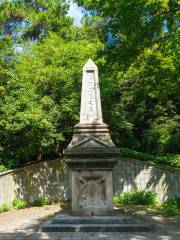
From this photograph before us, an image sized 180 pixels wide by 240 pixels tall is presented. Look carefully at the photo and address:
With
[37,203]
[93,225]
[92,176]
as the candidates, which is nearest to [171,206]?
[37,203]

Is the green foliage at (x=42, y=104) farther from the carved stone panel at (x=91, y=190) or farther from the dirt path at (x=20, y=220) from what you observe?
the carved stone panel at (x=91, y=190)

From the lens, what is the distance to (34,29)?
31906mm

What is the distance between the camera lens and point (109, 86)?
18.8 meters

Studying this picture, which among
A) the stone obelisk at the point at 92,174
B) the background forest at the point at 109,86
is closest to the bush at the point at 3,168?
the background forest at the point at 109,86

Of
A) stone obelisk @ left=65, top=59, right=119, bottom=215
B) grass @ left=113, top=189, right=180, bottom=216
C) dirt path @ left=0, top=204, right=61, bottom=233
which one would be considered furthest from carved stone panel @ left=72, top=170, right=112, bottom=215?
grass @ left=113, top=189, right=180, bottom=216

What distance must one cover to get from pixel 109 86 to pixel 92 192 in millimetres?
9876

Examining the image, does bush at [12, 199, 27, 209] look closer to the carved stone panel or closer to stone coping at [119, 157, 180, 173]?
stone coping at [119, 157, 180, 173]

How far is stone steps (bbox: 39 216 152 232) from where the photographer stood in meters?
8.26

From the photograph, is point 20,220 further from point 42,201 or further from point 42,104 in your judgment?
point 42,104

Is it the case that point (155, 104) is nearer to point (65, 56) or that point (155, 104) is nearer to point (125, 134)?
point (125, 134)

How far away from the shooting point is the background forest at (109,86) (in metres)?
13.5

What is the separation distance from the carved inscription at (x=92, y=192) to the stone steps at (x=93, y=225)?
46 centimetres

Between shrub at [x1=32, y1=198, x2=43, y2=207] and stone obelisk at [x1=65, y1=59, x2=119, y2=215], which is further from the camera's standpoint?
shrub at [x1=32, y1=198, x2=43, y2=207]

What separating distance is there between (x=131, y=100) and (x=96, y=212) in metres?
12.8
